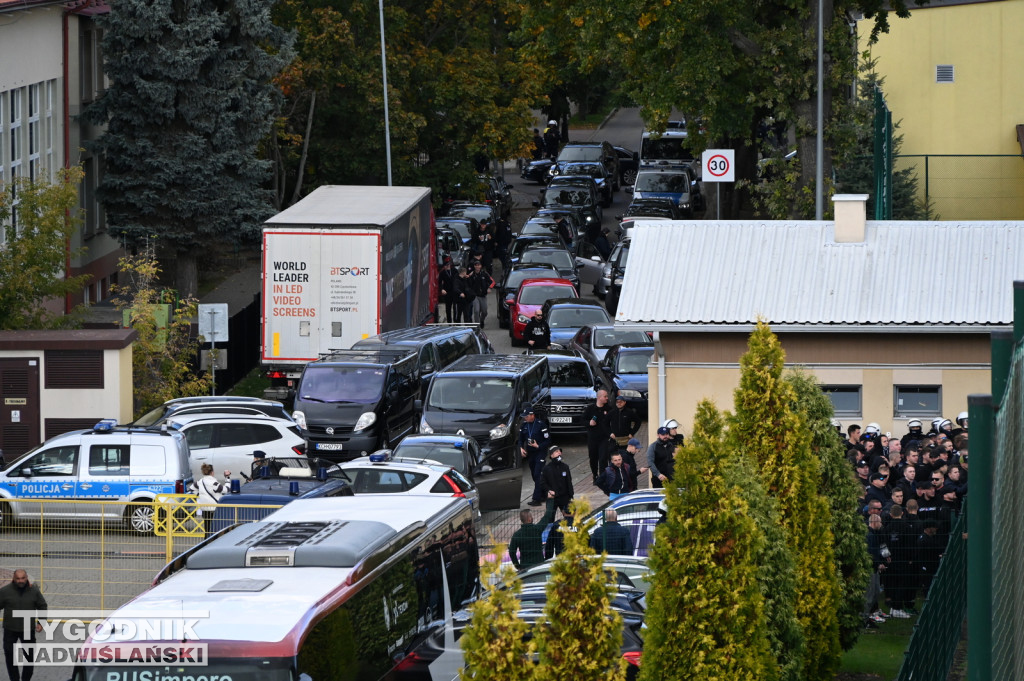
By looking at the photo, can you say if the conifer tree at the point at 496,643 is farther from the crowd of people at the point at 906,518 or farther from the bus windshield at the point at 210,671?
the crowd of people at the point at 906,518

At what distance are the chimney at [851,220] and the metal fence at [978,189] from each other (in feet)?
42.7

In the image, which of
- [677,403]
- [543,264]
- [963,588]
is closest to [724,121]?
[543,264]

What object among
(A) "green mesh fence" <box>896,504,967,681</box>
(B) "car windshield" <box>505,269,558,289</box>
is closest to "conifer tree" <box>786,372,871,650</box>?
(A) "green mesh fence" <box>896,504,967,681</box>

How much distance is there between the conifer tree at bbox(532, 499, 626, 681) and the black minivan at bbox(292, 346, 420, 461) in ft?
57.7

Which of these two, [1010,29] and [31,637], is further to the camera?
[1010,29]

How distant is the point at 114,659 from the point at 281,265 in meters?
19.9

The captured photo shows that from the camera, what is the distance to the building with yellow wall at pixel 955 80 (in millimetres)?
38250

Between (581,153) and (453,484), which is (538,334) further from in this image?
(581,153)

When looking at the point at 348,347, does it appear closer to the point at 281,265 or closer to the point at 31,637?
the point at 281,265

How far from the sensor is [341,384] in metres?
26.2

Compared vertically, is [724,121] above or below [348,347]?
above

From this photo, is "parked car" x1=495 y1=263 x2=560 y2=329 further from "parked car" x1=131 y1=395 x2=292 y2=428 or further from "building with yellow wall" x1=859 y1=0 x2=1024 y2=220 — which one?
"parked car" x1=131 y1=395 x2=292 y2=428

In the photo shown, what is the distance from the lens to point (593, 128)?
9081cm

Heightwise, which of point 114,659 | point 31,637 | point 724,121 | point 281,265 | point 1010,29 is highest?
point 1010,29
